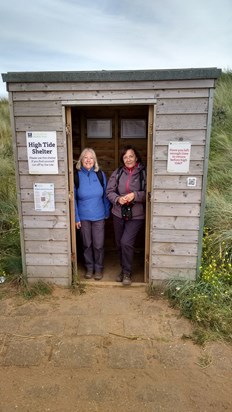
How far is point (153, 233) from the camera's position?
4.00m

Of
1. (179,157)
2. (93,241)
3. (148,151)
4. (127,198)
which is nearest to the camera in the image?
(179,157)

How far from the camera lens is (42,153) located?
380cm

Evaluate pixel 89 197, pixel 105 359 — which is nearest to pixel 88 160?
pixel 89 197

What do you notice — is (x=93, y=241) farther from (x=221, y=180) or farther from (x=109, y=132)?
(x=221, y=180)

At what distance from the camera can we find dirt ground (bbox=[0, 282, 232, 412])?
2492 millimetres

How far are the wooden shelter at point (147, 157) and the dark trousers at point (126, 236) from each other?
219 millimetres

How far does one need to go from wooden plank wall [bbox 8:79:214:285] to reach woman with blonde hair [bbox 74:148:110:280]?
0.31 metres

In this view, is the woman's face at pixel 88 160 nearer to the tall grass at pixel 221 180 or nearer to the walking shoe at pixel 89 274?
the walking shoe at pixel 89 274

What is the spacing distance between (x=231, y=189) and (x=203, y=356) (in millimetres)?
4204

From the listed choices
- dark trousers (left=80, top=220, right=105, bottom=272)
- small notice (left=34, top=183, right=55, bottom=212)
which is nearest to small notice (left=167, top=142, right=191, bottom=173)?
dark trousers (left=80, top=220, right=105, bottom=272)

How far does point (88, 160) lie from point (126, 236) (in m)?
1.19

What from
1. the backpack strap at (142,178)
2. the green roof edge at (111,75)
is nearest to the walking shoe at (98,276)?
the backpack strap at (142,178)

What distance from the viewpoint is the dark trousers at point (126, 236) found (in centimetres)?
424

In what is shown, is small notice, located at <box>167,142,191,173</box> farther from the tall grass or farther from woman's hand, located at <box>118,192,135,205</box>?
the tall grass
